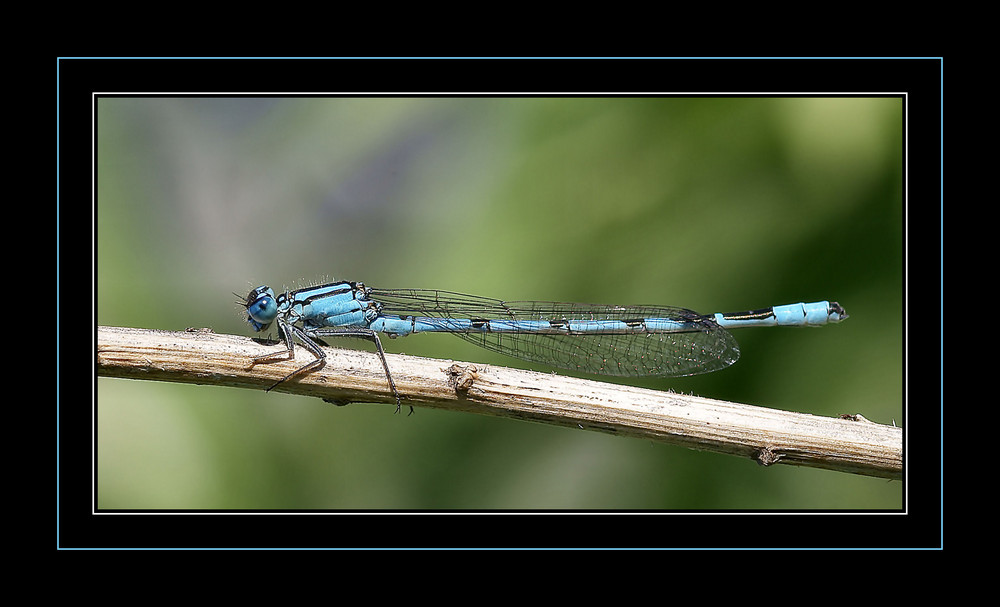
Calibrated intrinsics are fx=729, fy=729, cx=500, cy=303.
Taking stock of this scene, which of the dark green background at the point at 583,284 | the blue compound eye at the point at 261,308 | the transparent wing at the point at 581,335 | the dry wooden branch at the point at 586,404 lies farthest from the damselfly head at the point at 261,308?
the dry wooden branch at the point at 586,404

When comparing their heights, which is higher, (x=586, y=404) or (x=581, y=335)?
(x=581, y=335)

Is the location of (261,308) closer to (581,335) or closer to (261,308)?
(261,308)

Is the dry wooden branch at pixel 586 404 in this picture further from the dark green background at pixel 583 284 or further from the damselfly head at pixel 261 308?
the damselfly head at pixel 261 308

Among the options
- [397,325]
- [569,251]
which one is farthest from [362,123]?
[569,251]

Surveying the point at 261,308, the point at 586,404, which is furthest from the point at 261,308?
the point at 586,404

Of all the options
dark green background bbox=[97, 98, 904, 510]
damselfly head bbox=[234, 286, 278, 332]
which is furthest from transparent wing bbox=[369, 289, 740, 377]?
damselfly head bbox=[234, 286, 278, 332]
